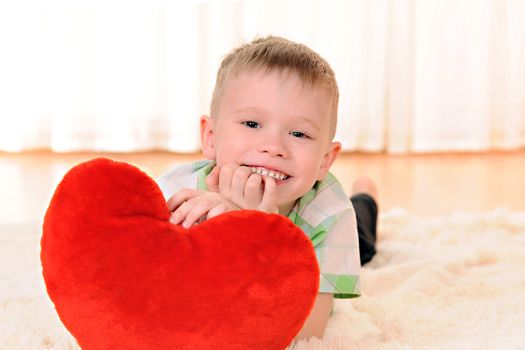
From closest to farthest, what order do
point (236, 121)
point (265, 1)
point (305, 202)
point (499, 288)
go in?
point (236, 121) < point (305, 202) < point (499, 288) < point (265, 1)

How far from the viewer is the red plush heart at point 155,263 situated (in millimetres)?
837

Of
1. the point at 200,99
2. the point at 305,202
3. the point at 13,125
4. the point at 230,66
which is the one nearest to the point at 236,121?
the point at 230,66

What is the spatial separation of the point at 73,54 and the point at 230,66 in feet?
7.79

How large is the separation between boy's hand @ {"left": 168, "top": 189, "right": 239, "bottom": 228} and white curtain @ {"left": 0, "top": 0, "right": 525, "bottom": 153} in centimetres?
237

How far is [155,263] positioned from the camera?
84cm

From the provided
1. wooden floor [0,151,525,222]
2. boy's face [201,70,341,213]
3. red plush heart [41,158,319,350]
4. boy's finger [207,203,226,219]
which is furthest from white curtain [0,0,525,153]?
red plush heart [41,158,319,350]

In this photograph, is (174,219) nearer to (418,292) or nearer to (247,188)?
(247,188)

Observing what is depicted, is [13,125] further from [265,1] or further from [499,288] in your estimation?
[499,288]

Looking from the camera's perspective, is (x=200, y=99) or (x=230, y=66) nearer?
(x=230, y=66)

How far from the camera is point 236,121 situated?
114 centimetres

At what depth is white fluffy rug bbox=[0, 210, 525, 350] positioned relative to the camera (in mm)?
1170

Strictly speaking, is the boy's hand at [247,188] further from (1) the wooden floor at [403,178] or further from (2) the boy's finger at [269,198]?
(1) the wooden floor at [403,178]

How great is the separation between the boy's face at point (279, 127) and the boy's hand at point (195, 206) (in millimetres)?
122

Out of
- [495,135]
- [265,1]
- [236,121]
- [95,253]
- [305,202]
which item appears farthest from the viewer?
[495,135]
